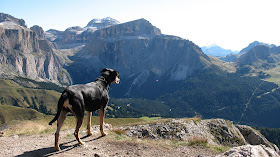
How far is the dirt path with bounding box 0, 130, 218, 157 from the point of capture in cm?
1133

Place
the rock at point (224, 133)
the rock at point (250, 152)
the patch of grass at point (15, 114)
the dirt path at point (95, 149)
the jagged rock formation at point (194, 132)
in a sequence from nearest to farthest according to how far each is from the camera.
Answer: the rock at point (250, 152) → the dirt path at point (95, 149) → the jagged rock formation at point (194, 132) → the rock at point (224, 133) → the patch of grass at point (15, 114)

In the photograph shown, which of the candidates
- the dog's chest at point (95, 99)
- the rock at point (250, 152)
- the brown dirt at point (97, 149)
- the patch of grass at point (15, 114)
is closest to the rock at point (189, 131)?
the brown dirt at point (97, 149)

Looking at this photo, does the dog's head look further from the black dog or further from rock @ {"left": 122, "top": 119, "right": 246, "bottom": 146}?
rock @ {"left": 122, "top": 119, "right": 246, "bottom": 146}

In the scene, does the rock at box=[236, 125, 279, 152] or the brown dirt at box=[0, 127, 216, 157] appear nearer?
the brown dirt at box=[0, 127, 216, 157]

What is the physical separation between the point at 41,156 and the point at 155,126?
530 inches

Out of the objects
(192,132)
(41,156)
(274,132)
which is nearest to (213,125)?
(192,132)

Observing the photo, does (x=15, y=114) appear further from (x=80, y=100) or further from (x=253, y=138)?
(x=80, y=100)

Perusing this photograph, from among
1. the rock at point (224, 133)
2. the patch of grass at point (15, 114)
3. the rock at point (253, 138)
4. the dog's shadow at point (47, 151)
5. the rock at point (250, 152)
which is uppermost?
the rock at point (250, 152)

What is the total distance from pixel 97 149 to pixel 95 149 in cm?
12

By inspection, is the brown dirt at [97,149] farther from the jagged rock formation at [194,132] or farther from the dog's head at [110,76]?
the dog's head at [110,76]

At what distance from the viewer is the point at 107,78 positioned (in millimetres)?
15297

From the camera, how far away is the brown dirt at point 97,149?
11.3 metres

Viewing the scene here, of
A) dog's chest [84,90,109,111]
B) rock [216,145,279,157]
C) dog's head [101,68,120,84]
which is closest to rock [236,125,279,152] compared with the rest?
rock [216,145,279,157]

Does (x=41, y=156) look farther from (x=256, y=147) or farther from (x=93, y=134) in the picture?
(x=256, y=147)
